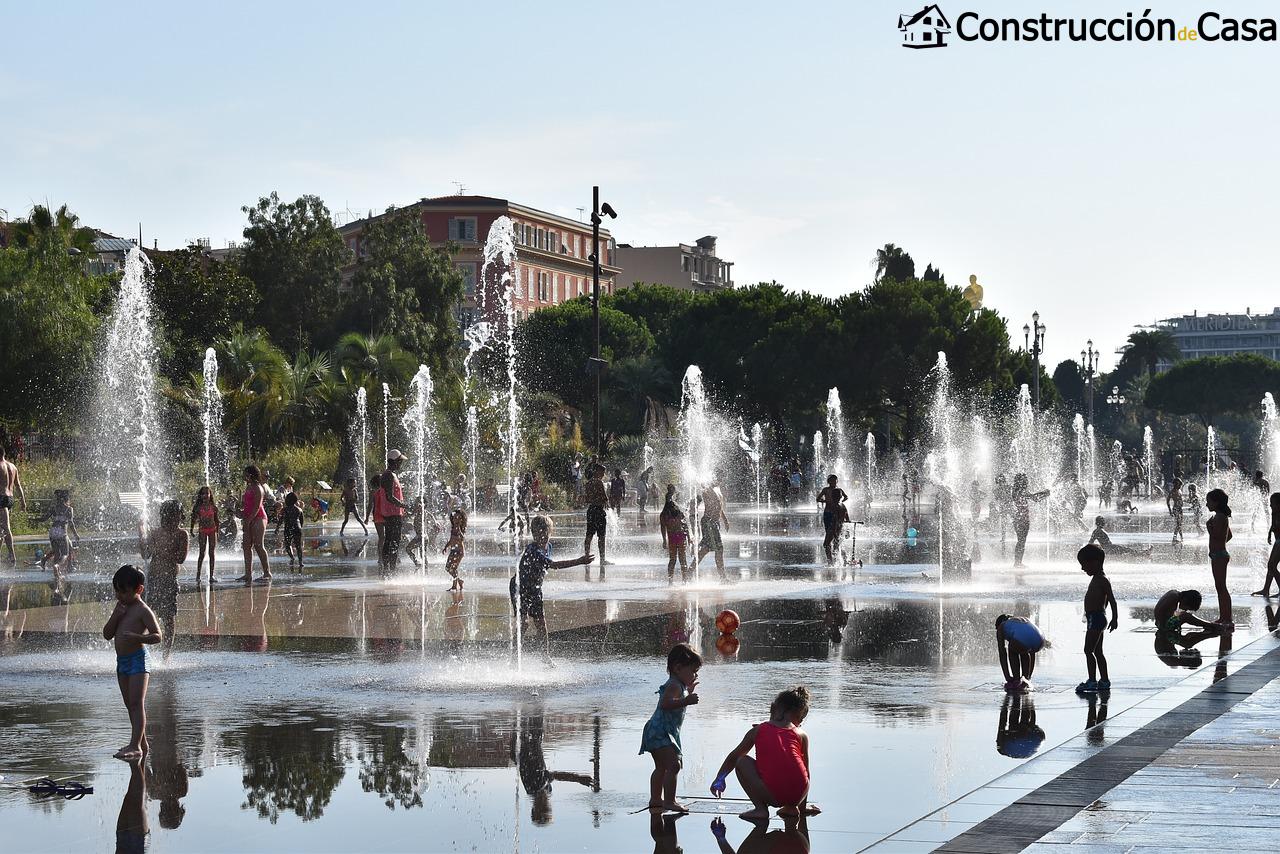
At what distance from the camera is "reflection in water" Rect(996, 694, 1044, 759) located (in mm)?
9305

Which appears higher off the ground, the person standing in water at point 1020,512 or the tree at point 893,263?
the tree at point 893,263

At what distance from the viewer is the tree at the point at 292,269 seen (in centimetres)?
7456

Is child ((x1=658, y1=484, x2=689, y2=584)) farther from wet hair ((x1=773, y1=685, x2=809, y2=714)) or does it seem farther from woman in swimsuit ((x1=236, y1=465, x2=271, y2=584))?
wet hair ((x1=773, y1=685, x2=809, y2=714))

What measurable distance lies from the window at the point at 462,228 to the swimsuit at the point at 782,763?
102 meters

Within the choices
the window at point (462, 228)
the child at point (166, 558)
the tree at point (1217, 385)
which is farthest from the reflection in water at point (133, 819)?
the tree at point (1217, 385)

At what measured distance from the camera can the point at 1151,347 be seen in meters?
158

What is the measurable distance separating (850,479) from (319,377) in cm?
2585

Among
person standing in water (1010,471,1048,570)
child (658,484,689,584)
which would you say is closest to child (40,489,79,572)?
child (658,484,689,584)

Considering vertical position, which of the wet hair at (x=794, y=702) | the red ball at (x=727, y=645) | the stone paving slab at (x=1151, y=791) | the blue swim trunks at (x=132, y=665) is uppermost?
the blue swim trunks at (x=132, y=665)

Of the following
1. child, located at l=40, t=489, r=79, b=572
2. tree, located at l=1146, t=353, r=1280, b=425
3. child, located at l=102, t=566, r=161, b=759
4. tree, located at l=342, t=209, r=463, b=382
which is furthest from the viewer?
tree, located at l=1146, t=353, r=1280, b=425

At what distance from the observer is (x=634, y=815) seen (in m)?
7.76

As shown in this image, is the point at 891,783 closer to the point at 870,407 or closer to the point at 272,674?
the point at 272,674

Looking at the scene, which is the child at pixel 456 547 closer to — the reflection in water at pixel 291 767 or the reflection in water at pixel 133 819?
the reflection in water at pixel 291 767

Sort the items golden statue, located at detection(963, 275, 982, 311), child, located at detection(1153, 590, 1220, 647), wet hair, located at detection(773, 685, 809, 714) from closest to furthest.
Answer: wet hair, located at detection(773, 685, 809, 714)
child, located at detection(1153, 590, 1220, 647)
golden statue, located at detection(963, 275, 982, 311)
